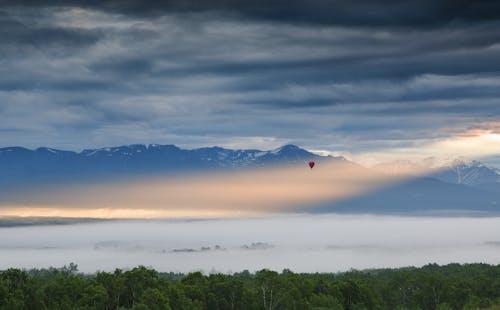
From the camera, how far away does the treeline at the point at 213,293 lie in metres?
142

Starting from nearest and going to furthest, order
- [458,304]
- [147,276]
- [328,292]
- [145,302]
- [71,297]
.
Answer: [145,302] < [71,297] < [147,276] < [328,292] < [458,304]

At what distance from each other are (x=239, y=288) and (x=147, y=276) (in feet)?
61.6

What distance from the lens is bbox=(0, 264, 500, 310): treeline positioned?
466ft

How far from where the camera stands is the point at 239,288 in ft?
538

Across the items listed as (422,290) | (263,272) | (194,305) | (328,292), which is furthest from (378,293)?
(194,305)

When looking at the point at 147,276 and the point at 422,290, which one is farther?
the point at 422,290

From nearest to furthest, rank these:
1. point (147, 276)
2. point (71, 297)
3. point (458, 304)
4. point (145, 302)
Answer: point (145, 302), point (71, 297), point (147, 276), point (458, 304)

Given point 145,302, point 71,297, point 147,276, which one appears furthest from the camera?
point 147,276

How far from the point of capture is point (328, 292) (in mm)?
176000

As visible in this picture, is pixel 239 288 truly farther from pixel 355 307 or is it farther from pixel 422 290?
pixel 422 290

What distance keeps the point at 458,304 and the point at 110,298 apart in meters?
81.9

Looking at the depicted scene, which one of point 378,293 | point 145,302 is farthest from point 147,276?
point 378,293

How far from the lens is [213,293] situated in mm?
162125

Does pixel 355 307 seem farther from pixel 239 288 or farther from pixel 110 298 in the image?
pixel 110 298
